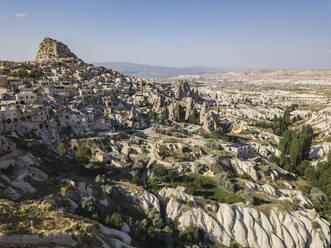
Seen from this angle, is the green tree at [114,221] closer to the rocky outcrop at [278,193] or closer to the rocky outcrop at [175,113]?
the rocky outcrop at [278,193]

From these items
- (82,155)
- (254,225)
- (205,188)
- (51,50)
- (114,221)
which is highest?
(51,50)

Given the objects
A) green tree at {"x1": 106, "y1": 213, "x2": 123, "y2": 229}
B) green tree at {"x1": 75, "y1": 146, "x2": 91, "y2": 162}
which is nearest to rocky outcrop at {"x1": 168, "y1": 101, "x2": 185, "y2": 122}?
green tree at {"x1": 75, "y1": 146, "x2": 91, "y2": 162}

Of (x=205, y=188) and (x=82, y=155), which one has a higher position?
(x=82, y=155)

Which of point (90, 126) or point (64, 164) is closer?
point (64, 164)

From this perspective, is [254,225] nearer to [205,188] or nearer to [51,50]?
[205,188]

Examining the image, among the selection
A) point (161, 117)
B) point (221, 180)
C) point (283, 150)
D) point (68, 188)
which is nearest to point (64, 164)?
point (68, 188)

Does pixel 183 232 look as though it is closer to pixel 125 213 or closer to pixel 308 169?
pixel 125 213

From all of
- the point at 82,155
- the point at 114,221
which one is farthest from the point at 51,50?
the point at 114,221

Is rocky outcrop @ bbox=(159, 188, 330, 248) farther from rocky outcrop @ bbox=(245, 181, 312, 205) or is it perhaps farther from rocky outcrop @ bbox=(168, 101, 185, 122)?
rocky outcrop @ bbox=(168, 101, 185, 122)
